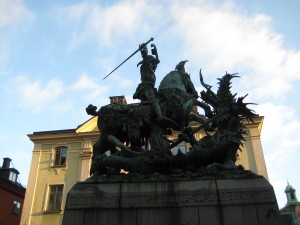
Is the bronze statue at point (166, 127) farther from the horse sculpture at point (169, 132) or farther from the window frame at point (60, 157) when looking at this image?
the window frame at point (60, 157)

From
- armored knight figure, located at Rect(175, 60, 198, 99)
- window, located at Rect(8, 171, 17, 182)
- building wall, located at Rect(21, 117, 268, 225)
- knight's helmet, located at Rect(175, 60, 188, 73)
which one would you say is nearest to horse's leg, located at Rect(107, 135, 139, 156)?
armored knight figure, located at Rect(175, 60, 198, 99)

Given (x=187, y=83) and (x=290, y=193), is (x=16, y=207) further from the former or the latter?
(x=290, y=193)

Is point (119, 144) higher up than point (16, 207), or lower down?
lower down

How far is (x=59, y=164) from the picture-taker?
27.1m

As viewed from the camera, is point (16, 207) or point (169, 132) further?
point (16, 207)

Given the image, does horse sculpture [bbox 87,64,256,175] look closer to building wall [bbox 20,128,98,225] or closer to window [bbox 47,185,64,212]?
building wall [bbox 20,128,98,225]

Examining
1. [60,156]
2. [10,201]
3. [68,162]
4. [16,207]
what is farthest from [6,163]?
[68,162]

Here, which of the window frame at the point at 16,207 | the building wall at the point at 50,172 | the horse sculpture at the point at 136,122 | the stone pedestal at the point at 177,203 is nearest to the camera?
the stone pedestal at the point at 177,203

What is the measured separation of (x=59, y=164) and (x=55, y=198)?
2.89m

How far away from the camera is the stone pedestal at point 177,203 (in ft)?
A: 19.0

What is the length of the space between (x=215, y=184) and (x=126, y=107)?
2978mm

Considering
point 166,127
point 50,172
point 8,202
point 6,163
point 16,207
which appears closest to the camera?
point 166,127

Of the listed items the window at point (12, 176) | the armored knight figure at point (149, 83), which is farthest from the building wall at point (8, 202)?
the armored knight figure at point (149, 83)

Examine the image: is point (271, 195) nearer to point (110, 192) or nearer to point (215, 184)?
point (215, 184)
